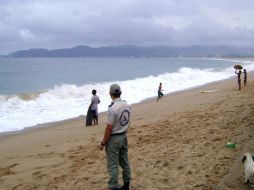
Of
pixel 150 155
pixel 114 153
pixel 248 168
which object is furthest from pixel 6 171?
pixel 248 168

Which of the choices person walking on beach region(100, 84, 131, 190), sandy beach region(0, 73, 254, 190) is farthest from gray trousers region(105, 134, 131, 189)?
sandy beach region(0, 73, 254, 190)

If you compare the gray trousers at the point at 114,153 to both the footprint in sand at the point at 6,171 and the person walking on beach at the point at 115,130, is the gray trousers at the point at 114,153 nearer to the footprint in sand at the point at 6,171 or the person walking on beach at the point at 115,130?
the person walking on beach at the point at 115,130

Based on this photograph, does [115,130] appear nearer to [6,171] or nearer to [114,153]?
[114,153]

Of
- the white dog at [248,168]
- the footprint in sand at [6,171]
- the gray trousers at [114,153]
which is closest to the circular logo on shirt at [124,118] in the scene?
the gray trousers at [114,153]

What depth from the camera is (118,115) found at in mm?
5590

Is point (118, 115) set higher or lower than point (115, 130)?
higher

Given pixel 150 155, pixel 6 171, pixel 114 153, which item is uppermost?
pixel 114 153

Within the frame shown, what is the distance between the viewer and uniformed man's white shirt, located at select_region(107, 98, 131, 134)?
5.57m

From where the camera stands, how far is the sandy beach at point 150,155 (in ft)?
21.5

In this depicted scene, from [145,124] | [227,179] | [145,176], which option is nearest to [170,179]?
[145,176]

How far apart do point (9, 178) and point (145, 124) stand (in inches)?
222

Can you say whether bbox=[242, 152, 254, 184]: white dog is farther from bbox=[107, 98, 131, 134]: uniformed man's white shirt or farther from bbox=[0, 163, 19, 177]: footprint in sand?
bbox=[0, 163, 19, 177]: footprint in sand

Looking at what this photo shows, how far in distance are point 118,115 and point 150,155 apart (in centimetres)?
264

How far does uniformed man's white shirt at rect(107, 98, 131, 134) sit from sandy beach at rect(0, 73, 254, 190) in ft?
4.05
